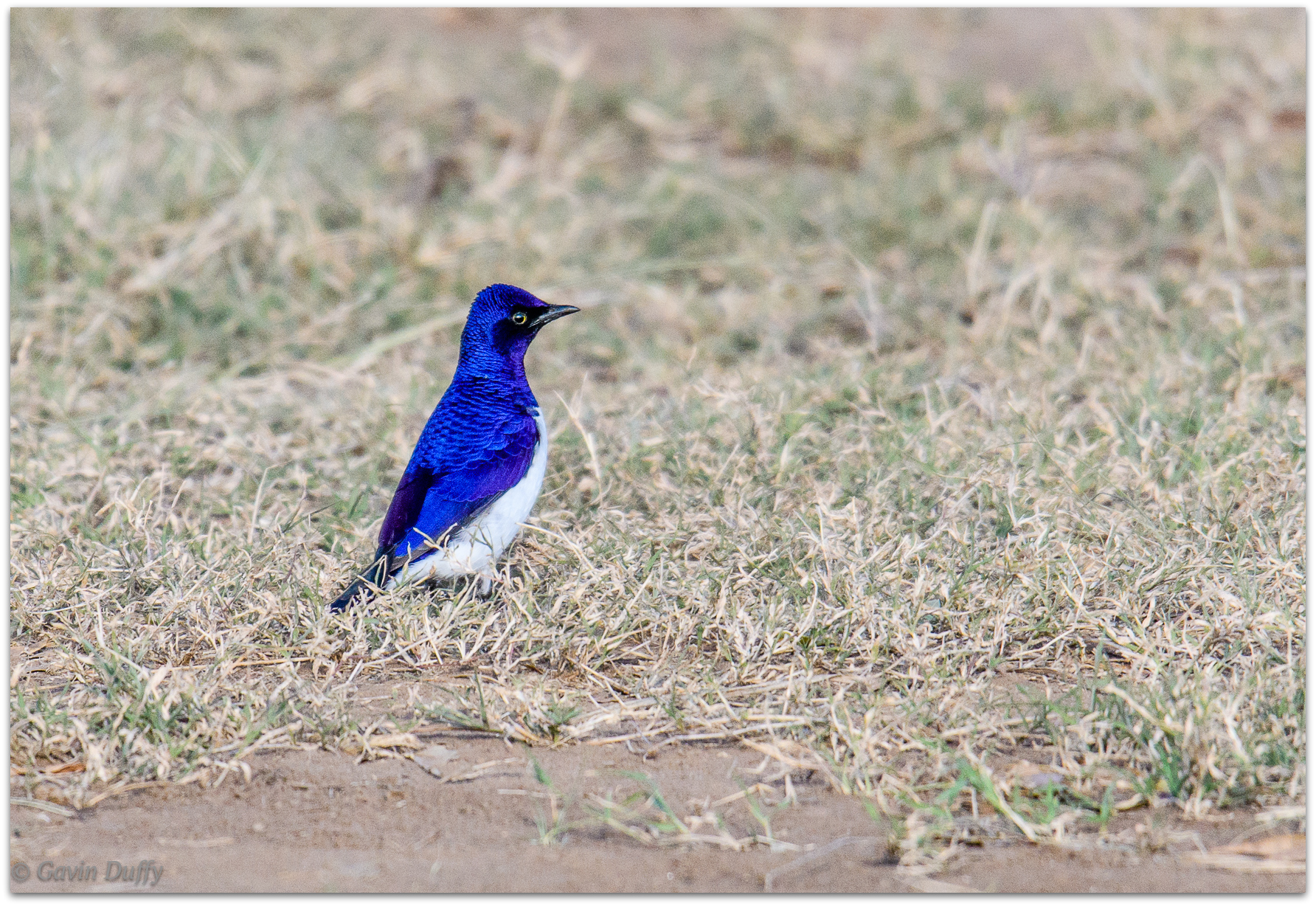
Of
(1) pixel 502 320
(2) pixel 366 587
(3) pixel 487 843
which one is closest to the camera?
(3) pixel 487 843

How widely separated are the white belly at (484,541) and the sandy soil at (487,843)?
2.22ft

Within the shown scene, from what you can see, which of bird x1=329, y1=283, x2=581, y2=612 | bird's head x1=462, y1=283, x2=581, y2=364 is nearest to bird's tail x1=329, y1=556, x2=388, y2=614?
bird x1=329, y1=283, x2=581, y2=612

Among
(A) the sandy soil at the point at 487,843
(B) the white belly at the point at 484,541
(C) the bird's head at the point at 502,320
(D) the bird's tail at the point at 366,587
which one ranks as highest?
(C) the bird's head at the point at 502,320

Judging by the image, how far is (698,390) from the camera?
161 inches

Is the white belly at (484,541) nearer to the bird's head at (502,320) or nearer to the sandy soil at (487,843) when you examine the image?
the bird's head at (502,320)

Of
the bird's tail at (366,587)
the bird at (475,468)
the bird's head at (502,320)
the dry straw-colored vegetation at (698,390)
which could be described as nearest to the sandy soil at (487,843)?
the dry straw-colored vegetation at (698,390)

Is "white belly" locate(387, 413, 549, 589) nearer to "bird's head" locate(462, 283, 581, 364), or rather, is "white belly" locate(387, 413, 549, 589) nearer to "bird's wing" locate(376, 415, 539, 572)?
"bird's wing" locate(376, 415, 539, 572)

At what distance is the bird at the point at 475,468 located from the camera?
3.33 meters

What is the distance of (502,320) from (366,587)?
0.84 m

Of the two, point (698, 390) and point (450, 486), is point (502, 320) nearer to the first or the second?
point (450, 486)

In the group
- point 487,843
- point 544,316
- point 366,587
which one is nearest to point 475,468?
point 366,587

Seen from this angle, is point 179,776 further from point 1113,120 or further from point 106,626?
point 1113,120

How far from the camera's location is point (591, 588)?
330 cm

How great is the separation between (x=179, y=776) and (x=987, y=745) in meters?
1.56
